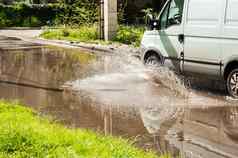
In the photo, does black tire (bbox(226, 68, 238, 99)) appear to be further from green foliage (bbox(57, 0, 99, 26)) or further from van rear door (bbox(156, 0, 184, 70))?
green foliage (bbox(57, 0, 99, 26))

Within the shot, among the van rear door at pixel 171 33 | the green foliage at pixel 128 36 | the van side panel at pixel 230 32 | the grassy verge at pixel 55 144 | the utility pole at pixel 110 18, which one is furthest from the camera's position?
the utility pole at pixel 110 18

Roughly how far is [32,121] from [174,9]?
5619mm

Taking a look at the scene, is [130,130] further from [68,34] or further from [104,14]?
[68,34]

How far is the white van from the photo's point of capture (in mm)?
10828

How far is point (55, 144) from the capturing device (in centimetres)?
648

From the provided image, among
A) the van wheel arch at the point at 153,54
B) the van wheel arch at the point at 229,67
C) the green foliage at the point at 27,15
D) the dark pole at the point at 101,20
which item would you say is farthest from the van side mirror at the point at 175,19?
the green foliage at the point at 27,15

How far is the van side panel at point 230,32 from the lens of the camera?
34.9ft

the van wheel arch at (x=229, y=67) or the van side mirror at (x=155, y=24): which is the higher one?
the van side mirror at (x=155, y=24)

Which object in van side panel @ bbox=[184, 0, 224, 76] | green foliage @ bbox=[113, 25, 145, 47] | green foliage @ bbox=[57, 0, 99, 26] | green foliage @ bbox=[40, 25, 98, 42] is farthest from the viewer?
green foliage @ bbox=[57, 0, 99, 26]

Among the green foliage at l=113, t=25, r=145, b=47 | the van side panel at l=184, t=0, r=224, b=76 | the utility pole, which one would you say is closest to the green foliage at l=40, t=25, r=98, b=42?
the utility pole

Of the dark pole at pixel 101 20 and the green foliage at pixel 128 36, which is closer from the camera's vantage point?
the green foliage at pixel 128 36

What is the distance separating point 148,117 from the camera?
952cm

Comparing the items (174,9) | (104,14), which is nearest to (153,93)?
(174,9)

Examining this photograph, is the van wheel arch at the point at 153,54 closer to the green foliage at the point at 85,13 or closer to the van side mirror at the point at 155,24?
the van side mirror at the point at 155,24
